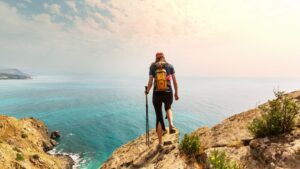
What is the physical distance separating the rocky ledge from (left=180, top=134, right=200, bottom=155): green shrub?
30.3 metres

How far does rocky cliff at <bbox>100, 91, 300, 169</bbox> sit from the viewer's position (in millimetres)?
5656

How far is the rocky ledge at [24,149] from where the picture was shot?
94.9 feet

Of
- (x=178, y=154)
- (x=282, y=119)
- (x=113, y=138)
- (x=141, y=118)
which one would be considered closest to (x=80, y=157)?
(x=113, y=138)

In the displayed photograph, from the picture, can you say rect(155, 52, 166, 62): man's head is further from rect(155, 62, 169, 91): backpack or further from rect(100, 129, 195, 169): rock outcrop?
rect(100, 129, 195, 169): rock outcrop

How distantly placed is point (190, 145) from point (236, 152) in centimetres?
172

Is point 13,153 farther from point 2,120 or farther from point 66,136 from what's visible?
point 66,136

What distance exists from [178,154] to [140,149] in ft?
11.1

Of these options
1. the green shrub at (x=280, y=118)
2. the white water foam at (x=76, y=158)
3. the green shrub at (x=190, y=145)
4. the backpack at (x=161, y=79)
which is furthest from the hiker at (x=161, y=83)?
Result: the white water foam at (x=76, y=158)

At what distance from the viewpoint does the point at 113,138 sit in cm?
6072

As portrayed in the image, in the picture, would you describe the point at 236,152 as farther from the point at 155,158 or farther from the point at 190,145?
the point at 155,158

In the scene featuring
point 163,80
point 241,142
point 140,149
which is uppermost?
point 163,80

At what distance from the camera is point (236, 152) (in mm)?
6812

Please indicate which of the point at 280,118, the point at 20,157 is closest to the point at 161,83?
the point at 280,118

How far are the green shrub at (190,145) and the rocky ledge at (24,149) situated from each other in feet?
99.3
